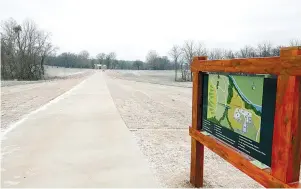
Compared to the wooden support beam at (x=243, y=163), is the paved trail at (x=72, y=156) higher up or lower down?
lower down

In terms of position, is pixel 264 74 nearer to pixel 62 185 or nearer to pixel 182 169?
pixel 182 169

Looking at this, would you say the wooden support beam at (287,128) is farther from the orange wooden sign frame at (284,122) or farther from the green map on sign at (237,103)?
the green map on sign at (237,103)

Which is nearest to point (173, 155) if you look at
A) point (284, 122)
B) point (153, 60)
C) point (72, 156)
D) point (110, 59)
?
point (72, 156)

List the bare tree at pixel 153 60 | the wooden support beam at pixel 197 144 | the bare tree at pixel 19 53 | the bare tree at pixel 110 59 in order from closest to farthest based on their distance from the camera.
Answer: the wooden support beam at pixel 197 144, the bare tree at pixel 19 53, the bare tree at pixel 153 60, the bare tree at pixel 110 59

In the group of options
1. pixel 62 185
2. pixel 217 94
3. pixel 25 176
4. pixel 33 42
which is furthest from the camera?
pixel 33 42

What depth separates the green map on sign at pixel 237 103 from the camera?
2.43m

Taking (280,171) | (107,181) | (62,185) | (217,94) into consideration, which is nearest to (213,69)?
(217,94)

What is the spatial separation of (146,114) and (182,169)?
539 centimetres

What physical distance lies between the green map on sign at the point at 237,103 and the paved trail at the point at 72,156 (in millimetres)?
1389

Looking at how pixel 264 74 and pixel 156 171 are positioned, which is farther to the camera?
pixel 156 171

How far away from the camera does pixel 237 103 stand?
107 inches

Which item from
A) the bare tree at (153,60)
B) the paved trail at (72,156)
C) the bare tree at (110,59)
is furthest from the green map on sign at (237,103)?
the bare tree at (110,59)

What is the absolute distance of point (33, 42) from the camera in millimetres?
52281

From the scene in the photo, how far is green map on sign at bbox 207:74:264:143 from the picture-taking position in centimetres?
243
